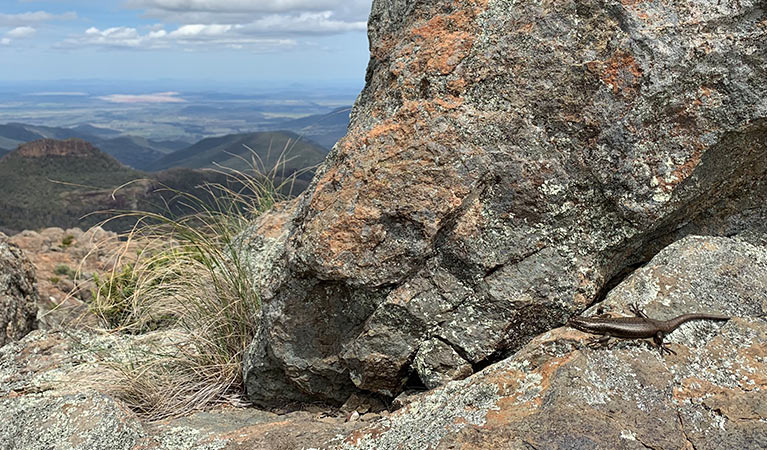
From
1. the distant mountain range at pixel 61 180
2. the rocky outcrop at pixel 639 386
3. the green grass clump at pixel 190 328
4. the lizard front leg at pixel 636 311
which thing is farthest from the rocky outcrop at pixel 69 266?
the distant mountain range at pixel 61 180

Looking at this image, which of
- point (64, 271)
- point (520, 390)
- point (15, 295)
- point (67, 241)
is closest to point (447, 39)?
point (520, 390)

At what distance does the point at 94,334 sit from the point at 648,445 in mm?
4290

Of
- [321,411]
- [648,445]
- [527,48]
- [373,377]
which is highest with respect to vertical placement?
[527,48]

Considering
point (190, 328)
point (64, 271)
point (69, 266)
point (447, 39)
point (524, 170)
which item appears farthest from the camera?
point (69, 266)

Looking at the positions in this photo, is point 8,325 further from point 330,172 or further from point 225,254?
point 330,172

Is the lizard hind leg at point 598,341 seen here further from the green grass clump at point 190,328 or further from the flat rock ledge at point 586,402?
the green grass clump at point 190,328

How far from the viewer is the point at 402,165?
284cm

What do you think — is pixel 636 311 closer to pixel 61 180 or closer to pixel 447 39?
pixel 447 39

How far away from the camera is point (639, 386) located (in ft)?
7.57

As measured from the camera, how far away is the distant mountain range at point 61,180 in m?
40.9

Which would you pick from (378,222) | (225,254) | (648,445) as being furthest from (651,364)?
(225,254)

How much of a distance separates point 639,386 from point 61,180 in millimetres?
60429

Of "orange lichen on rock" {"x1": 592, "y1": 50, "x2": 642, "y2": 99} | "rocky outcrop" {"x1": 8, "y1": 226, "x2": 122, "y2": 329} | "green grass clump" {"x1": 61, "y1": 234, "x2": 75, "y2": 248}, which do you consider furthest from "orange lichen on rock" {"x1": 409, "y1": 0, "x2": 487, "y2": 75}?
"green grass clump" {"x1": 61, "y1": 234, "x2": 75, "y2": 248}

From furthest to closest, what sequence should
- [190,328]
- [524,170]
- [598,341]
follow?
[190,328] < [524,170] < [598,341]
